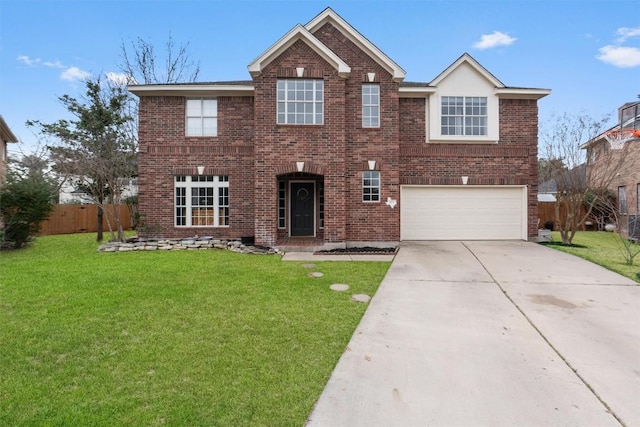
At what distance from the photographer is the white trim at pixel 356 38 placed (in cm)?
1230

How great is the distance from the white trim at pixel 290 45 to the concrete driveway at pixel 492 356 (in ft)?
25.2

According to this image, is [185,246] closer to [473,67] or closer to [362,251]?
[362,251]

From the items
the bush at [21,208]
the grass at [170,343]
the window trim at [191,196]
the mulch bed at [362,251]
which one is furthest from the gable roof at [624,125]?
the bush at [21,208]

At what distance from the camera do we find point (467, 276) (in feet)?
27.0

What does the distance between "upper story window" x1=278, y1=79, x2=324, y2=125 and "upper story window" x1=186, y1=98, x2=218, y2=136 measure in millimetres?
2916

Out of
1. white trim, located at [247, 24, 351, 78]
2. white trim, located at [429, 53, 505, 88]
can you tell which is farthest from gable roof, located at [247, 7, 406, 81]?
white trim, located at [429, 53, 505, 88]

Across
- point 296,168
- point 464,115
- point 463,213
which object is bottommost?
point 463,213

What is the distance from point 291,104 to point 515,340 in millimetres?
9790

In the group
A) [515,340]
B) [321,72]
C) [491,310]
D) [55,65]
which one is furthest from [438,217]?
[55,65]

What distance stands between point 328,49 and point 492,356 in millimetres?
10767

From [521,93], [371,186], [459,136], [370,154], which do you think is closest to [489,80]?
[521,93]

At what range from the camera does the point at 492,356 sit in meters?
4.32

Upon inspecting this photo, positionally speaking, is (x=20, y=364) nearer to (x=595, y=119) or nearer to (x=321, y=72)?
(x=321, y=72)

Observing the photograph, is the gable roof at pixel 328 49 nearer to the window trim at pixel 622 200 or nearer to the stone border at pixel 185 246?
the stone border at pixel 185 246
